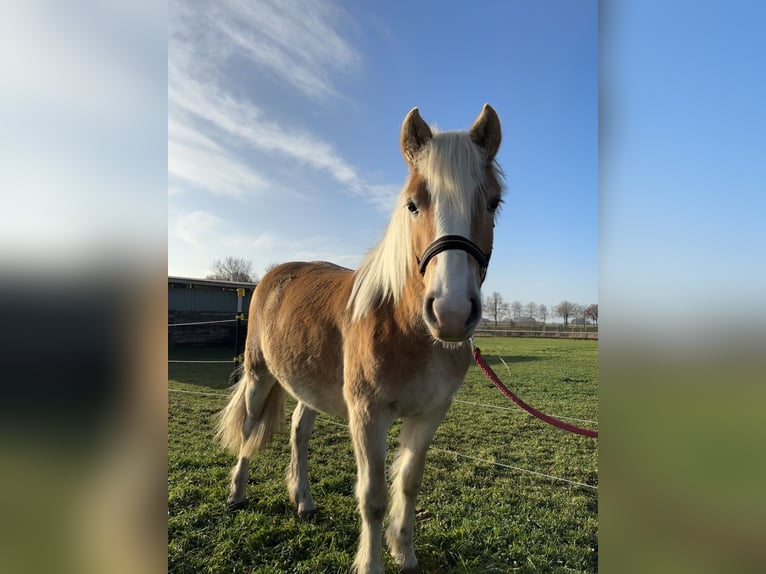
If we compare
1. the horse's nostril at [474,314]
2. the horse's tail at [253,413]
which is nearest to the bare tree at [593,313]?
the horse's nostril at [474,314]

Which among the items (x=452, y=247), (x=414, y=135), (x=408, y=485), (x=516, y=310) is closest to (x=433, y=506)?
(x=408, y=485)

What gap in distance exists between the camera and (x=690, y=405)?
759mm

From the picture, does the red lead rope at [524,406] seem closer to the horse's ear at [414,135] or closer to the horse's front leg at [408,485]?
the horse's front leg at [408,485]

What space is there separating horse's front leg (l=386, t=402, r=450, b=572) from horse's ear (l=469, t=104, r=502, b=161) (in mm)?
1726

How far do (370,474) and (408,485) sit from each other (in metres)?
0.55

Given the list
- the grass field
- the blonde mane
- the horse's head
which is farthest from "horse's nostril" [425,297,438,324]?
the grass field

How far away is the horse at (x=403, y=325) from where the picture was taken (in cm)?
185

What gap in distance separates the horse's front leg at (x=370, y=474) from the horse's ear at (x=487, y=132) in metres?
1.70

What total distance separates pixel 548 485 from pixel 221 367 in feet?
38.0

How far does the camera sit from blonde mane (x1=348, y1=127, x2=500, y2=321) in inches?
77.0

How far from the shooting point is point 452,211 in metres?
1.90

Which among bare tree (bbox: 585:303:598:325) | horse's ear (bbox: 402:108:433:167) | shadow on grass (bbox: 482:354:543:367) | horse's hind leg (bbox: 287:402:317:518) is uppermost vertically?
horse's ear (bbox: 402:108:433:167)

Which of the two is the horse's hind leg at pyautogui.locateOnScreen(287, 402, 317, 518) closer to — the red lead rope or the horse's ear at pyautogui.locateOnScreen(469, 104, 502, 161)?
the red lead rope

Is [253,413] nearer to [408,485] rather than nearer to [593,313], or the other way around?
[408,485]
